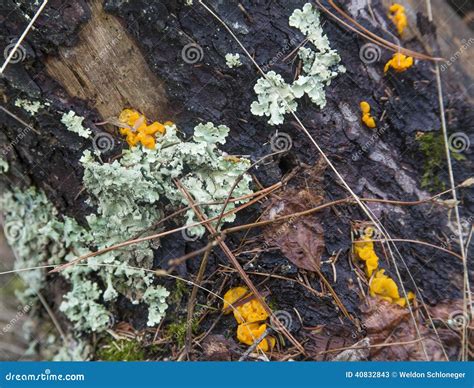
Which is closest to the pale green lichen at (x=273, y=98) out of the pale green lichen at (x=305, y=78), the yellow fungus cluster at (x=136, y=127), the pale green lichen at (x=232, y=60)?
the pale green lichen at (x=305, y=78)

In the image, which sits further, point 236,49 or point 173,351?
point 173,351

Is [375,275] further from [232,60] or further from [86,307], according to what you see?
[86,307]

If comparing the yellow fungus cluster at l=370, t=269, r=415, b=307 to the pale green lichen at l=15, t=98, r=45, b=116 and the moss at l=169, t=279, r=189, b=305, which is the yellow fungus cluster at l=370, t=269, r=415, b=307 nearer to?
the moss at l=169, t=279, r=189, b=305

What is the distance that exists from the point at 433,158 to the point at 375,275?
2.06 feet

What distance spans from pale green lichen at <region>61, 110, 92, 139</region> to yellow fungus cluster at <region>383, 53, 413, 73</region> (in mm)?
1424

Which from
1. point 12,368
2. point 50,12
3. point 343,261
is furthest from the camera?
point 12,368

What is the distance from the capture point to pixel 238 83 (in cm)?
215

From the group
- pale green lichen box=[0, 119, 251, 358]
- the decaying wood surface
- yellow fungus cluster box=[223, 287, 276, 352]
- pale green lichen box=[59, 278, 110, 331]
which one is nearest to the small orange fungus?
yellow fungus cluster box=[223, 287, 276, 352]

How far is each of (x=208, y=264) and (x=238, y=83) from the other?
2.75 ft

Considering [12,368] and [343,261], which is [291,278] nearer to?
[343,261]

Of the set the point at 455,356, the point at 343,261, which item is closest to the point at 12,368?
the point at 343,261

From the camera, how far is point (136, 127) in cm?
223

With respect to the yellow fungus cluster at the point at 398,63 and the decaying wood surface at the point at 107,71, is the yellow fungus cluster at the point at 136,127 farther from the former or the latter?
the yellow fungus cluster at the point at 398,63

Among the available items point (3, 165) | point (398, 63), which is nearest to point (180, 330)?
point (3, 165)
